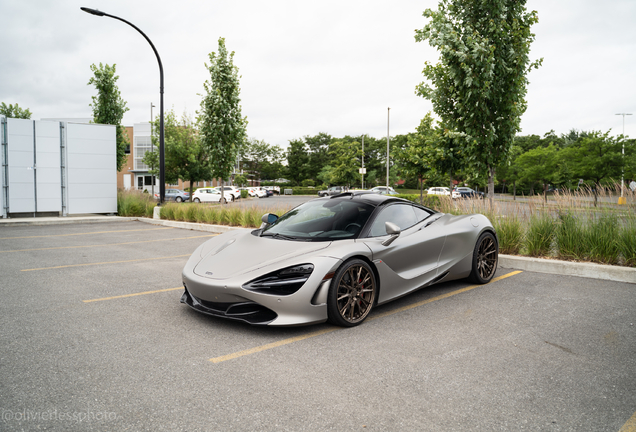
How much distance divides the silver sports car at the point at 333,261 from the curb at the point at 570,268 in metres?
1.35

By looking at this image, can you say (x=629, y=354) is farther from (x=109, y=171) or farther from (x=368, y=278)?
(x=109, y=171)

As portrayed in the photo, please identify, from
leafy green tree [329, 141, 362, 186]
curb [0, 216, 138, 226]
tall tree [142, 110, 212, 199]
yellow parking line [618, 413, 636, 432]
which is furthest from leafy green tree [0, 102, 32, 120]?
yellow parking line [618, 413, 636, 432]

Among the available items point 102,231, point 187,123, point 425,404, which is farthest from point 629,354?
point 187,123

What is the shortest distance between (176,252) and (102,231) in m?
5.38

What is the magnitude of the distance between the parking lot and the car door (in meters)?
0.32

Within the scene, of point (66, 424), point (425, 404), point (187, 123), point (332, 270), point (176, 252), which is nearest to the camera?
point (66, 424)

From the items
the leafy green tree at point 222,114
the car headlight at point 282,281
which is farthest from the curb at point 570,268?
the leafy green tree at point 222,114

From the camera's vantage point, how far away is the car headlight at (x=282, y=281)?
12.6 ft

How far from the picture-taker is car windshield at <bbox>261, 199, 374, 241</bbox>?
4.66 m

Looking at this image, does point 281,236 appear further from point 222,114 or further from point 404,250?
point 222,114

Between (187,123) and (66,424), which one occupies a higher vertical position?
(187,123)

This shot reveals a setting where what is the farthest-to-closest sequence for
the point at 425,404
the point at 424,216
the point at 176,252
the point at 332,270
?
the point at 176,252, the point at 424,216, the point at 332,270, the point at 425,404

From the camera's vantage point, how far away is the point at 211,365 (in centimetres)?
331

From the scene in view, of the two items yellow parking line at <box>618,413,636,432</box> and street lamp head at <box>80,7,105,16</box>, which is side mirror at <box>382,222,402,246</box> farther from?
street lamp head at <box>80,7,105,16</box>
